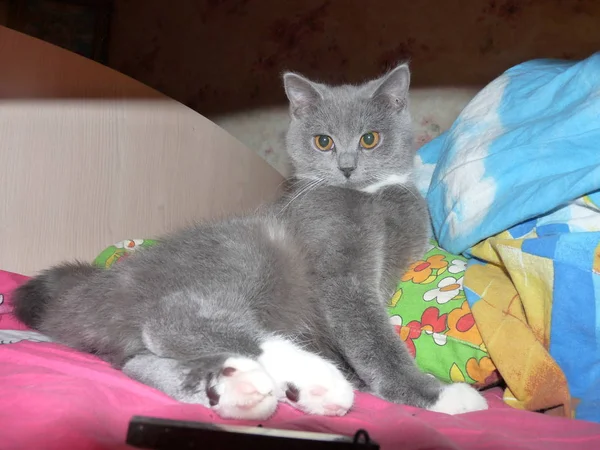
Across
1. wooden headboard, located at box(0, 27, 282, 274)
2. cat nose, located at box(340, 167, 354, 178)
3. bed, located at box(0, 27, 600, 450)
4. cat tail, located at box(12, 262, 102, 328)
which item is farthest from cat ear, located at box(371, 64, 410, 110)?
cat tail, located at box(12, 262, 102, 328)

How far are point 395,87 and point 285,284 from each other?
27.2 inches

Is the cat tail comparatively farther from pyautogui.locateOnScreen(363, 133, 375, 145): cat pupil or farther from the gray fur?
pyautogui.locateOnScreen(363, 133, 375, 145): cat pupil

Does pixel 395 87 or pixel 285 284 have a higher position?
pixel 395 87

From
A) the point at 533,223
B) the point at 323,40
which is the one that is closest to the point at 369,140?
the point at 533,223

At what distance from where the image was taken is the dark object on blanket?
0.66m

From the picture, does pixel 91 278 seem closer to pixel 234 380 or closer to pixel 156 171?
pixel 234 380

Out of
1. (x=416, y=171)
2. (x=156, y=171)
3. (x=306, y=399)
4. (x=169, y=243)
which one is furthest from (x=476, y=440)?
(x=156, y=171)

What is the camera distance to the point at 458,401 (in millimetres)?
1005

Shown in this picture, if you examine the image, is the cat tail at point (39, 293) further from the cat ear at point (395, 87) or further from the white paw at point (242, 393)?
the cat ear at point (395, 87)

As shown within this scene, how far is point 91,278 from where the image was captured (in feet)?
3.88

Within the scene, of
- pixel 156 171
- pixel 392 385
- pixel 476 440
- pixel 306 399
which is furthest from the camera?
pixel 156 171

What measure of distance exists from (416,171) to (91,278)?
0.97m

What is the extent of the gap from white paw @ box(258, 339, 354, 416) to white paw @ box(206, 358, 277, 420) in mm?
65

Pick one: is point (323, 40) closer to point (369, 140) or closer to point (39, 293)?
point (369, 140)
